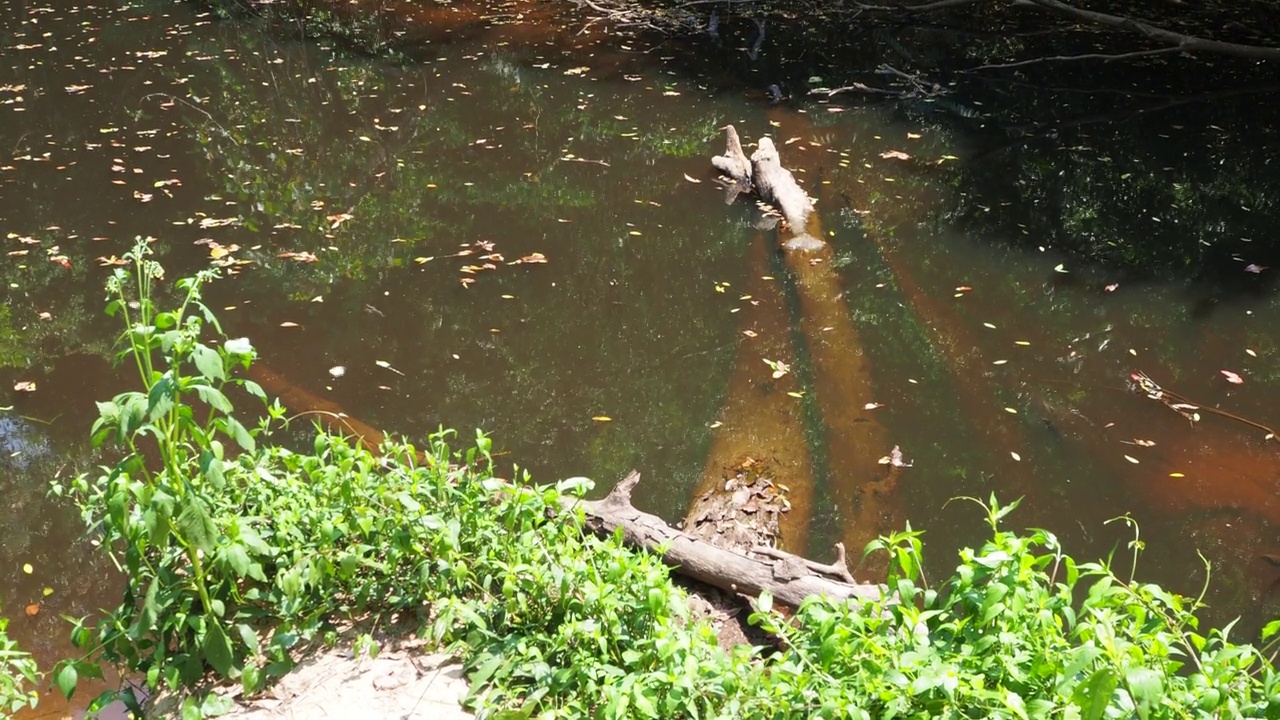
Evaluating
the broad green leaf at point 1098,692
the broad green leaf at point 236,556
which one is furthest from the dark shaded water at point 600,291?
the broad green leaf at point 1098,692

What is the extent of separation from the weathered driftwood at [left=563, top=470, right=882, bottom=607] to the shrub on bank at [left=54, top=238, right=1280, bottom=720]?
0.20 m

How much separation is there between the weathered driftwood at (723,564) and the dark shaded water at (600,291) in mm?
888

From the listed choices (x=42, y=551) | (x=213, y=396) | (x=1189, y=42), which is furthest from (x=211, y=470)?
(x=1189, y=42)

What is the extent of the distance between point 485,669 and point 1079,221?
656 cm

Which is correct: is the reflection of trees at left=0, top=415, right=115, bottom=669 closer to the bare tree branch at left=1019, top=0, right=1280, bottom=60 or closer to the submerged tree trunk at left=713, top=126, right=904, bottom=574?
the submerged tree trunk at left=713, top=126, right=904, bottom=574

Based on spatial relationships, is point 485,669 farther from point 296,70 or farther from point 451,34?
point 451,34

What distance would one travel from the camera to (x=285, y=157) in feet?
28.7

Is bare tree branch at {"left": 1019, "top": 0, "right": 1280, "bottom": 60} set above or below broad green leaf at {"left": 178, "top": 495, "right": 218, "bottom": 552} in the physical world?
below

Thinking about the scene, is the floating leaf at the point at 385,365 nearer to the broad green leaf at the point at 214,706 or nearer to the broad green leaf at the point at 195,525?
the broad green leaf at the point at 214,706

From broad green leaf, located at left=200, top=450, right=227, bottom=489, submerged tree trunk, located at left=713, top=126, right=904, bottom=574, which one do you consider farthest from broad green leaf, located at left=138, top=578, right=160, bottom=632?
submerged tree trunk, located at left=713, top=126, right=904, bottom=574

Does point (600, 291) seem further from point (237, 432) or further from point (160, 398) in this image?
point (160, 398)

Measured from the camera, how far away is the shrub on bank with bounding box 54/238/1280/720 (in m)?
2.27

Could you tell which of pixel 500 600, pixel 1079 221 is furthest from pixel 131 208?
pixel 1079 221

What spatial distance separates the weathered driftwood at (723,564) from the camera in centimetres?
369
